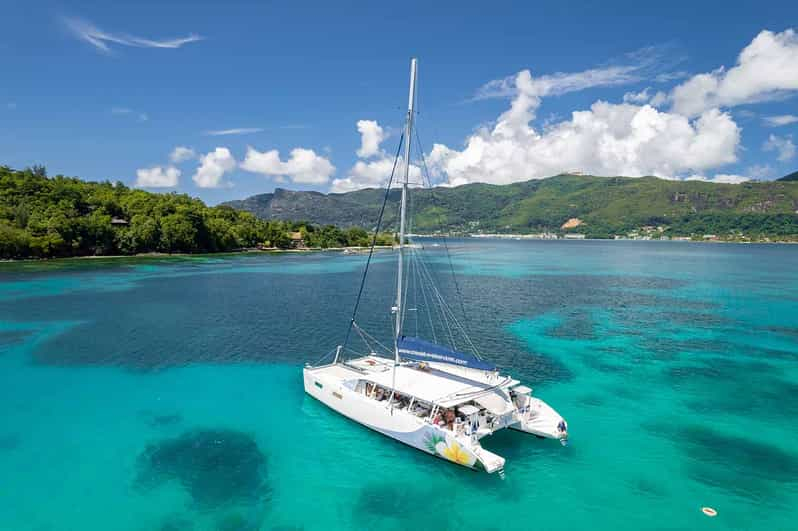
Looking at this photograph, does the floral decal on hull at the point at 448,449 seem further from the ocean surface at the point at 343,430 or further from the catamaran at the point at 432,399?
the ocean surface at the point at 343,430

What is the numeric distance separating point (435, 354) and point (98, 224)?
130 metres

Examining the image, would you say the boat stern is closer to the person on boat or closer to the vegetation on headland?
the person on boat

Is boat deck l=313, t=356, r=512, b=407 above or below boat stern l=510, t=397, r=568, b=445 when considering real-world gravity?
above

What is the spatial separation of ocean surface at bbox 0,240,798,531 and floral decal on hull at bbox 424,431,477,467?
0.75 metres

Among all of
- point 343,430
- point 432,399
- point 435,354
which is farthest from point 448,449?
point 343,430

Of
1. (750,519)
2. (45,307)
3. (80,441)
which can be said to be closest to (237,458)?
(80,441)

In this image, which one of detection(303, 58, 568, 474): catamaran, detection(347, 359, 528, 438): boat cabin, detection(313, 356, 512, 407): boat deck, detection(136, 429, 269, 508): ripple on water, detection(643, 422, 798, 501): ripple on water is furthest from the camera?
detection(313, 356, 512, 407): boat deck

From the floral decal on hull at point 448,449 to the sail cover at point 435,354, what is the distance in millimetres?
5294

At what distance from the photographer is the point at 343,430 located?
25969mm

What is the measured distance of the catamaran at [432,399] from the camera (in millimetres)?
21969

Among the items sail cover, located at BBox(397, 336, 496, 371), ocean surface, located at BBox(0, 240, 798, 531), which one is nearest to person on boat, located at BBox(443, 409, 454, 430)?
ocean surface, located at BBox(0, 240, 798, 531)

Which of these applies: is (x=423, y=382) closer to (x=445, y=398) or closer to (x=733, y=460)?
(x=445, y=398)

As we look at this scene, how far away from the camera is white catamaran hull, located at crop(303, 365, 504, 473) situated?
20.8m

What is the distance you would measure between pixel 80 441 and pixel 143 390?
723 centimetres
